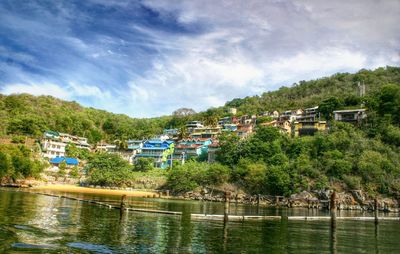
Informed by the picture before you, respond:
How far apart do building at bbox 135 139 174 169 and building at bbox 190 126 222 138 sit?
14.8 metres

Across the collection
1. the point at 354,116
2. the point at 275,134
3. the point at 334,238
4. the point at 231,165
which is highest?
the point at 354,116

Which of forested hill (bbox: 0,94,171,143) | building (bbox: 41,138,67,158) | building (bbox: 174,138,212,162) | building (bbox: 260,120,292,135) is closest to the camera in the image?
building (bbox: 41,138,67,158)

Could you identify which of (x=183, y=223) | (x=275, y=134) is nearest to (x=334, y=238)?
(x=183, y=223)

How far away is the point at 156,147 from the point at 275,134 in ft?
116

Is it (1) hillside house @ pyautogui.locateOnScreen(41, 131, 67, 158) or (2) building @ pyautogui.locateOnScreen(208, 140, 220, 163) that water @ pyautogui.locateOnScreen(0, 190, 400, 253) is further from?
(1) hillside house @ pyautogui.locateOnScreen(41, 131, 67, 158)

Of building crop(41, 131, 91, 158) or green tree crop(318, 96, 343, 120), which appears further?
building crop(41, 131, 91, 158)

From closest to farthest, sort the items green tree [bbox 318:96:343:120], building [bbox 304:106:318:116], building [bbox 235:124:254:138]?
green tree [bbox 318:96:343:120] < building [bbox 235:124:254:138] < building [bbox 304:106:318:116]

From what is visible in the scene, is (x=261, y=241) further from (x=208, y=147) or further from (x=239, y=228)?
(x=208, y=147)

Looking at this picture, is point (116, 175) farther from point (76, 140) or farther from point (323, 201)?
point (76, 140)

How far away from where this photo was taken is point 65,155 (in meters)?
99.2

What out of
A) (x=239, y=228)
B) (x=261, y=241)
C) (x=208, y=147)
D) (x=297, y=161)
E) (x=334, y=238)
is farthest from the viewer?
(x=208, y=147)

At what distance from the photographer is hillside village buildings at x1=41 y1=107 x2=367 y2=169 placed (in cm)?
9031

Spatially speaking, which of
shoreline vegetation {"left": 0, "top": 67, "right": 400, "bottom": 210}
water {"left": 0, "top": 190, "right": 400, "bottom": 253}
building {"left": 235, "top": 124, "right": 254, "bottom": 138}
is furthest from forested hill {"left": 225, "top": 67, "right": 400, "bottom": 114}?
water {"left": 0, "top": 190, "right": 400, "bottom": 253}

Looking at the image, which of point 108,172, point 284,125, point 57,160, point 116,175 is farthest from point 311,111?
point 57,160
